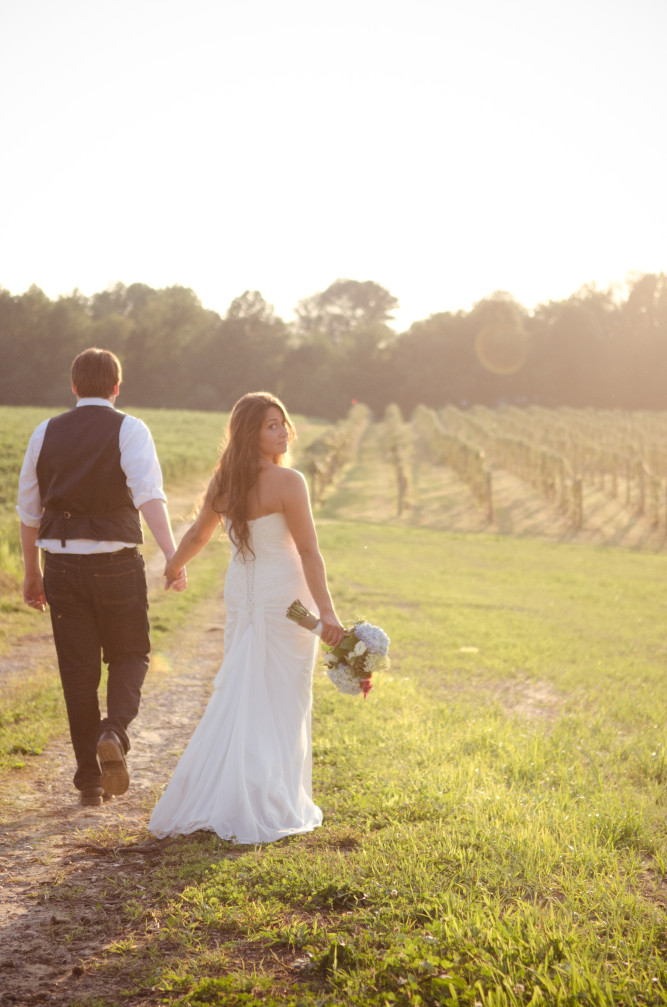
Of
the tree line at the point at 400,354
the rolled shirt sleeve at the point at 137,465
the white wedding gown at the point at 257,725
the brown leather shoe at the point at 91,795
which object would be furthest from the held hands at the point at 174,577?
the tree line at the point at 400,354

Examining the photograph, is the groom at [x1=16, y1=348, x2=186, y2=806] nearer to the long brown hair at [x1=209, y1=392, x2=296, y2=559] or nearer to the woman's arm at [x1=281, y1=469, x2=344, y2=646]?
the long brown hair at [x1=209, y1=392, x2=296, y2=559]

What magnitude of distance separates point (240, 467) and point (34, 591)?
1338 millimetres

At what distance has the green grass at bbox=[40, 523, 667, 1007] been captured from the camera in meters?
2.63

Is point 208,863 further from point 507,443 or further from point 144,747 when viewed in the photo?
point 507,443

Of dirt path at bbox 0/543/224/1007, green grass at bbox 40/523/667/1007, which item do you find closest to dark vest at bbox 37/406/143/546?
dirt path at bbox 0/543/224/1007

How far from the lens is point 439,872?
336 centimetres

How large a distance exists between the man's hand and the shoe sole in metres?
0.88

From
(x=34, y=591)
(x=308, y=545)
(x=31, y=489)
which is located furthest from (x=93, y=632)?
(x=308, y=545)

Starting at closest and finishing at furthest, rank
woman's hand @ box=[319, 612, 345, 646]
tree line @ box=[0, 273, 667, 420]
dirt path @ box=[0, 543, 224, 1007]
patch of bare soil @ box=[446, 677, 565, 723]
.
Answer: dirt path @ box=[0, 543, 224, 1007] → woman's hand @ box=[319, 612, 345, 646] → patch of bare soil @ box=[446, 677, 565, 723] → tree line @ box=[0, 273, 667, 420]

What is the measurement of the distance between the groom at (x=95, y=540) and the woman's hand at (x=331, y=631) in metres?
0.78

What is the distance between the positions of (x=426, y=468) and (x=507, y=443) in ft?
12.1

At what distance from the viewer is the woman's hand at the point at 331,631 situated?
13.1 ft

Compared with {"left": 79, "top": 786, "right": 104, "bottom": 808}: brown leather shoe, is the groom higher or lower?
higher

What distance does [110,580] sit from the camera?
4.08 meters
